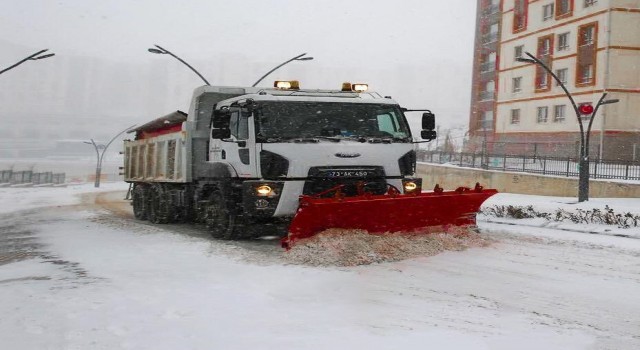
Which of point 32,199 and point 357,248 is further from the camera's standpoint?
point 32,199

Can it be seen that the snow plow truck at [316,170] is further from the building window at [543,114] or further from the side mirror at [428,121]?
the building window at [543,114]

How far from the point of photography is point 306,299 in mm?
6215

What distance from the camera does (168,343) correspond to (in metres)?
4.63

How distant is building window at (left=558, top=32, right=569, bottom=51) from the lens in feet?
→ 119

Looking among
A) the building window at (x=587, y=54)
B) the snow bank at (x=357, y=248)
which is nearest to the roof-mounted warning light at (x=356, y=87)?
the snow bank at (x=357, y=248)

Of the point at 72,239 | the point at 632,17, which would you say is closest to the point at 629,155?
the point at 632,17

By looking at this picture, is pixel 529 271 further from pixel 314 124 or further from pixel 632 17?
pixel 632 17

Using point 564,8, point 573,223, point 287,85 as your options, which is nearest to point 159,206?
point 287,85

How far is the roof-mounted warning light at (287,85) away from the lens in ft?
35.0

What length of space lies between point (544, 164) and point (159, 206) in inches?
753

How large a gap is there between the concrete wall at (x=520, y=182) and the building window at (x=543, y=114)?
339 inches

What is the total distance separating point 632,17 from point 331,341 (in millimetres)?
34300

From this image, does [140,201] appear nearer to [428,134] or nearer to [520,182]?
[428,134]

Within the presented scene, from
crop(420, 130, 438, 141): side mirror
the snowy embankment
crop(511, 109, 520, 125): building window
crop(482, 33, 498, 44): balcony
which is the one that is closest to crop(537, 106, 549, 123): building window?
crop(511, 109, 520, 125): building window
